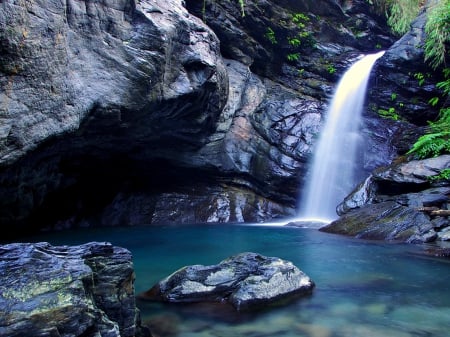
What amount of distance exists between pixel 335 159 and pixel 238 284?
37.1 ft

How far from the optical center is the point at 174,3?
37.4 ft

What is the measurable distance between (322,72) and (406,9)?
194 inches

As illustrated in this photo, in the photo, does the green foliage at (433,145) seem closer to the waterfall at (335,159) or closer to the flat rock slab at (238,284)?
the waterfall at (335,159)

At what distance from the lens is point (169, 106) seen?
11.5m

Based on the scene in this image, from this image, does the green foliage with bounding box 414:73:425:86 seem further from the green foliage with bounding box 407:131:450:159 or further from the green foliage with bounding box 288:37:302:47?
the green foliage with bounding box 288:37:302:47

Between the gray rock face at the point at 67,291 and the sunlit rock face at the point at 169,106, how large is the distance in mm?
4926

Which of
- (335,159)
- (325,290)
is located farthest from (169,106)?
(325,290)

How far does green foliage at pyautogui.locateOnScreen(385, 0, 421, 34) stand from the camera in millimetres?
17750

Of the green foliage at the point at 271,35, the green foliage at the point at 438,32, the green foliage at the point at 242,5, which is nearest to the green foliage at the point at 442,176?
the green foliage at the point at 438,32

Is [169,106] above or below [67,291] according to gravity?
above

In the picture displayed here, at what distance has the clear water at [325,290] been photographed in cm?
409

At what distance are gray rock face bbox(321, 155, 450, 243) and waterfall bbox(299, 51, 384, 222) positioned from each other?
2.12 meters

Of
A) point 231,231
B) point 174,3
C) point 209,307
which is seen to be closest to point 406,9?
point 174,3

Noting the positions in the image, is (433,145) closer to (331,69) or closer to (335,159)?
(335,159)
